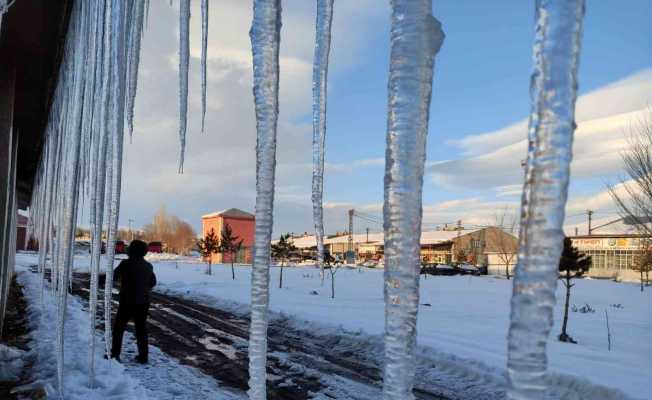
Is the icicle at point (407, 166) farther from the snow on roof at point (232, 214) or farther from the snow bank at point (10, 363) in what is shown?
the snow on roof at point (232, 214)

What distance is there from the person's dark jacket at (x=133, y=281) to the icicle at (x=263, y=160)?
5.98 m

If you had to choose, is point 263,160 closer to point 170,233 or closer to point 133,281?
point 133,281

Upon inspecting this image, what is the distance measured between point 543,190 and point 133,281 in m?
6.77

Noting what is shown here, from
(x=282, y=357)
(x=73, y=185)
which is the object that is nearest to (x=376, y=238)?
(x=282, y=357)

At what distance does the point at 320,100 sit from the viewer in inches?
52.7

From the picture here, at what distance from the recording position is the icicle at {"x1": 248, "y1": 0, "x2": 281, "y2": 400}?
119 cm

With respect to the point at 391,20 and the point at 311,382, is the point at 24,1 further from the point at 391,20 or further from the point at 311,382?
the point at 311,382

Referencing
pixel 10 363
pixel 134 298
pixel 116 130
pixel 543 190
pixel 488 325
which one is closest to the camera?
pixel 543 190

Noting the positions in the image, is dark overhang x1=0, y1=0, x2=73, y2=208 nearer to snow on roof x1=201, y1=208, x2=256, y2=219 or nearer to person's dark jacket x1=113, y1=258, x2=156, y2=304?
person's dark jacket x1=113, y1=258, x2=156, y2=304

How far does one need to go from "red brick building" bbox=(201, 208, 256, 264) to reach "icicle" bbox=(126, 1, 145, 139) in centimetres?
4722

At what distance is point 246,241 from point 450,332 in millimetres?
45655

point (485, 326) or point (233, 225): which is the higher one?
point (233, 225)

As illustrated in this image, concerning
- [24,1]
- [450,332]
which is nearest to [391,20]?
[24,1]

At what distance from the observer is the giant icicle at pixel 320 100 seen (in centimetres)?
129
